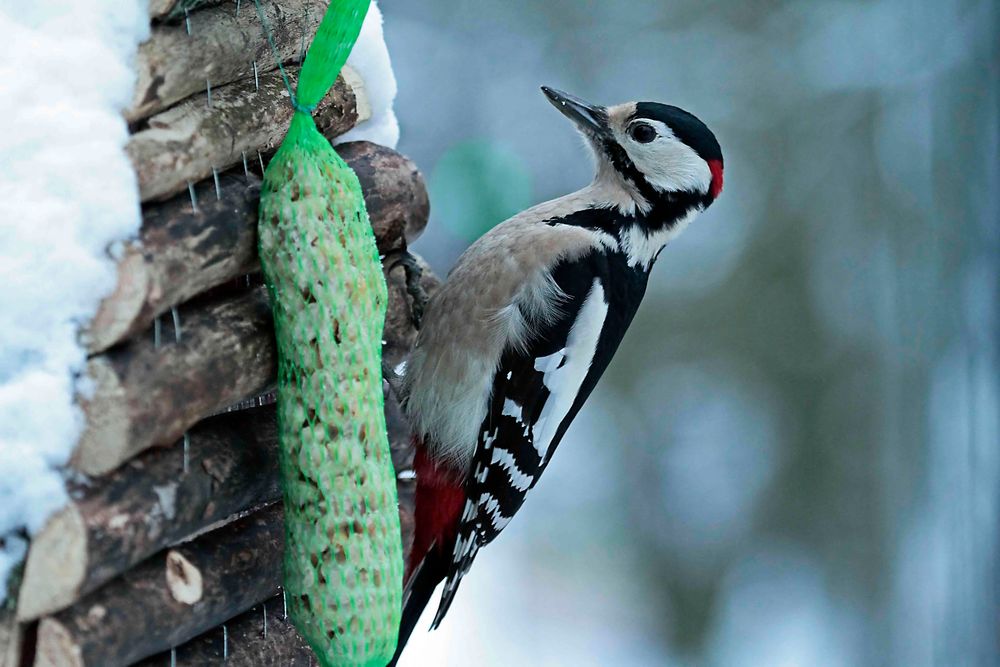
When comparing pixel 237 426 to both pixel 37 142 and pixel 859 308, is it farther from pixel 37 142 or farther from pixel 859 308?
pixel 859 308

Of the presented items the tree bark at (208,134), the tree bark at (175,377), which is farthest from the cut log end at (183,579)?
the tree bark at (208,134)


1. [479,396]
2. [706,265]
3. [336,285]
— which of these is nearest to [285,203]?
[336,285]

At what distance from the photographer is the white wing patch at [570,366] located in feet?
5.04

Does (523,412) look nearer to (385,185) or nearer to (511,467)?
(511,467)

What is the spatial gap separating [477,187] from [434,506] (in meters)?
1.68

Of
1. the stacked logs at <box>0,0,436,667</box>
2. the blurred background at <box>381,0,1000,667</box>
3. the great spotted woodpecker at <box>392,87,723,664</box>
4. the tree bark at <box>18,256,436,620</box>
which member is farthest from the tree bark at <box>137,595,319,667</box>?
the blurred background at <box>381,0,1000,667</box>

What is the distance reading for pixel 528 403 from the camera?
1525mm

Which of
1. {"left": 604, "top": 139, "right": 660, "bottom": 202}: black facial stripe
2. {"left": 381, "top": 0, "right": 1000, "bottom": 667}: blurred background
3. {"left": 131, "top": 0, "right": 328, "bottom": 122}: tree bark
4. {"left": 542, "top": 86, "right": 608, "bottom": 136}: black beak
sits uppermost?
{"left": 131, "top": 0, "right": 328, "bottom": 122}: tree bark

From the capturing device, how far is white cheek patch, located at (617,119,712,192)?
1.65 metres

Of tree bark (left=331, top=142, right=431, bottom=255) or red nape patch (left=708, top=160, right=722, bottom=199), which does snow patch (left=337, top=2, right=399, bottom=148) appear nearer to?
tree bark (left=331, top=142, right=431, bottom=255)

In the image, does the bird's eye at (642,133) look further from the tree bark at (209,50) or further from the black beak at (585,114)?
the tree bark at (209,50)

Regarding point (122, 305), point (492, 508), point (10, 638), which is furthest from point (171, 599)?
point (492, 508)

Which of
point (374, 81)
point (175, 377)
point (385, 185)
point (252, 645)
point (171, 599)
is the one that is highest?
point (374, 81)

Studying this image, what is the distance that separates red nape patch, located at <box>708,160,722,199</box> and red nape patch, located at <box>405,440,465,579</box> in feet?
2.05
